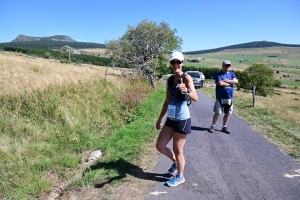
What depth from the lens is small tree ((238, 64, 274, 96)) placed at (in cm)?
4791

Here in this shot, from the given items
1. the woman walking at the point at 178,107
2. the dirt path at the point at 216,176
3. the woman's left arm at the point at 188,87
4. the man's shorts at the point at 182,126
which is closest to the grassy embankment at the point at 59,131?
the dirt path at the point at 216,176

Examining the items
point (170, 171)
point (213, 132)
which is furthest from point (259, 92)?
point (170, 171)

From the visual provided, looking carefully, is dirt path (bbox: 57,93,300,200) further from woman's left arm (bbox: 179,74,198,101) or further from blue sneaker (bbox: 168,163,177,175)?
woman's left arm (bbox: 179,74,198,101)

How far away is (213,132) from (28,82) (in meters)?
7.08

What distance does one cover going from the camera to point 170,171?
12.5ft

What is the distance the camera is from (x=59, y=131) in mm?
5406

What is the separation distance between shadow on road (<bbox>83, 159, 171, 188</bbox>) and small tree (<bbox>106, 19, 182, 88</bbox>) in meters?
11.6

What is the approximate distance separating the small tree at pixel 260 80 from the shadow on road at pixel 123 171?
4981cm

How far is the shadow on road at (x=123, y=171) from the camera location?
12.0 ft

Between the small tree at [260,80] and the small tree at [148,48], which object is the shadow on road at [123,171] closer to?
the small tree at [148,48]

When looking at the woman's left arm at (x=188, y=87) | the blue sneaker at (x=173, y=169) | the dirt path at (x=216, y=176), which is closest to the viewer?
the woman's left arm at (x=188, y=87)

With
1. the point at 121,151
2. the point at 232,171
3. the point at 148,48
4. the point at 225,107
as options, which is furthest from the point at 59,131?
the point at 148,48

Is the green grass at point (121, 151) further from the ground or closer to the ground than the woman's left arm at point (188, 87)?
closer to the ground

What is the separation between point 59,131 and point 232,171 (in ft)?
14.2
